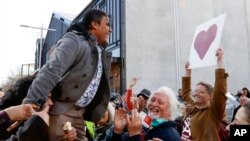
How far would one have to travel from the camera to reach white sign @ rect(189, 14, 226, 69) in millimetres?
3652

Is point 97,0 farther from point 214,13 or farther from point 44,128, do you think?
point 44,128

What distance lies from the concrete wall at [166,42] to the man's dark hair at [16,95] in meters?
11.0

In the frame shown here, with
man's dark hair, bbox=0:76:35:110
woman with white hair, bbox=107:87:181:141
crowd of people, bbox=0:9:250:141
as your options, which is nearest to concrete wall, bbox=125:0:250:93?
woman with white hair, bbox=107:87:181:141

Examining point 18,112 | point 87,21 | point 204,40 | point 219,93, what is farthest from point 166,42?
point 18,112

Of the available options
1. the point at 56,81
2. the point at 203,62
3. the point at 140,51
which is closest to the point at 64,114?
the point at 56,81

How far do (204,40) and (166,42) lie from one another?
449 inches

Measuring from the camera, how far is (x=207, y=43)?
381 centimetres

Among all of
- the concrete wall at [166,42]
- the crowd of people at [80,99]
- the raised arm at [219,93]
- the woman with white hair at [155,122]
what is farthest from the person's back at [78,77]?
the concrete wall at [166,42]

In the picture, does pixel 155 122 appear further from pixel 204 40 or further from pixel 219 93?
pixel 204 40

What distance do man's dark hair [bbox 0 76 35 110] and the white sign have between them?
194 cm

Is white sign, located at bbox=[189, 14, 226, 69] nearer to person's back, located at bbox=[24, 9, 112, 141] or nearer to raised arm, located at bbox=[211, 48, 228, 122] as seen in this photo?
raised arm, located at bbox=[211, 48, 228, 122]

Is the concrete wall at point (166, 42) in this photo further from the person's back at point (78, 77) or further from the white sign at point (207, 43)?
the person's back at point (78, 77)

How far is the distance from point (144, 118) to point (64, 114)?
2.46ft

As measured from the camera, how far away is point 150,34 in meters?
14.9
